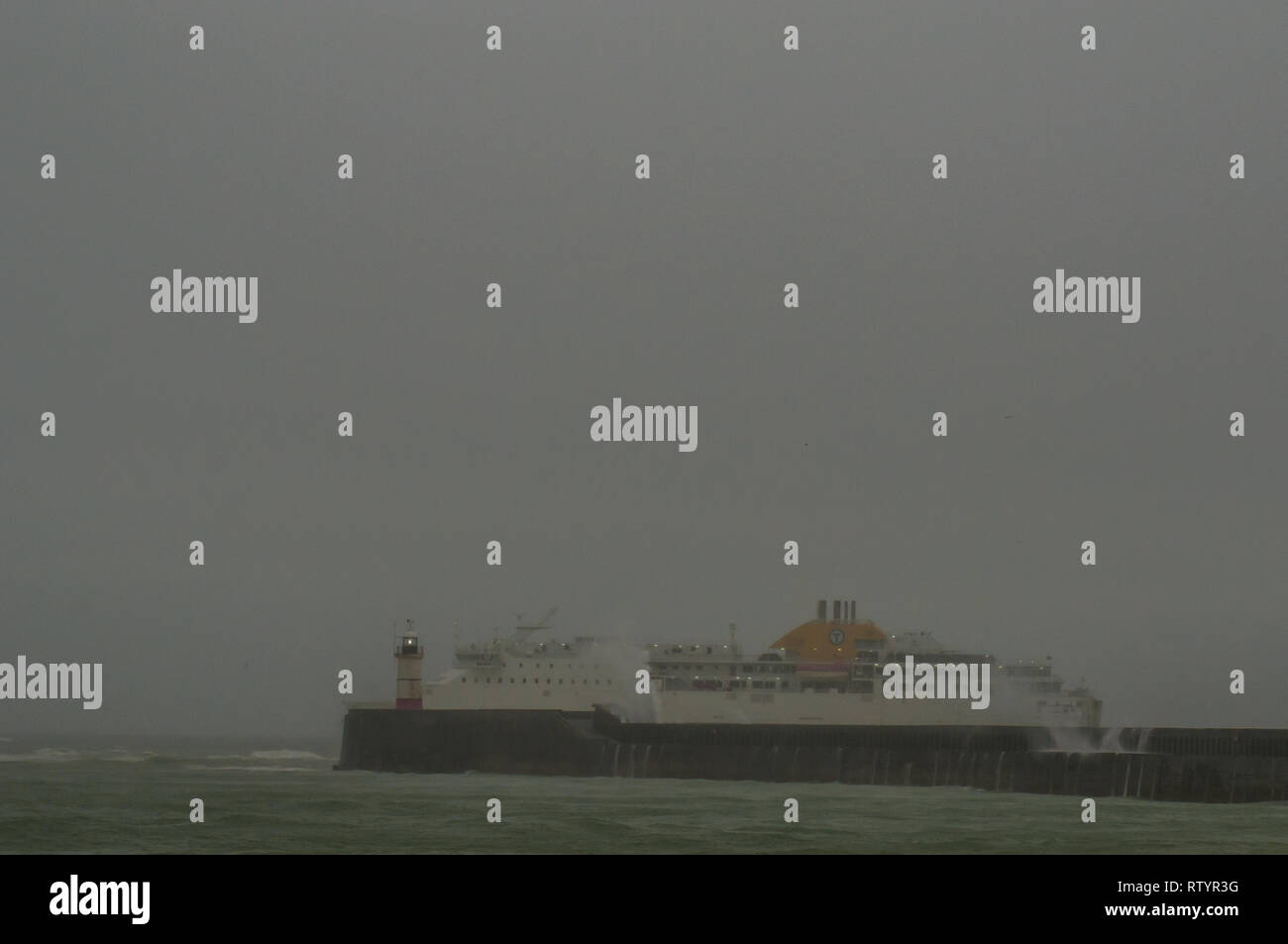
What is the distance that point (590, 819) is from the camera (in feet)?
110

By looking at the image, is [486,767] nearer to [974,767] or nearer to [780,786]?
[780,786]

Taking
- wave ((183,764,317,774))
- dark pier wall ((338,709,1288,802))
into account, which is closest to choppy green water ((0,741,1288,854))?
dark pier wall ((338,709,1288,802))

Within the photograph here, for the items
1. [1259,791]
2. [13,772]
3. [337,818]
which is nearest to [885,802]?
[1259,791]

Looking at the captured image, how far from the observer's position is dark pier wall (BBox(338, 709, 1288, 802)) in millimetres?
39938

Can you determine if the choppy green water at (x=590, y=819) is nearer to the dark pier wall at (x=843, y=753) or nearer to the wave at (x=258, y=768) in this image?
the dark pier wall at (x=843, y=753)

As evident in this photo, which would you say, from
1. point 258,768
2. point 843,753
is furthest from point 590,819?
point 258,768

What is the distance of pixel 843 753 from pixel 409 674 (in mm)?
12543

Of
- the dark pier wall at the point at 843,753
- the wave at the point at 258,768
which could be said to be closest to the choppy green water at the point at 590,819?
the dark pier wall at the point at 843,753

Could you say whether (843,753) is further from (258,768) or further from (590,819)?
(258,768)

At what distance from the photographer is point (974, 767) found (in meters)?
42.2

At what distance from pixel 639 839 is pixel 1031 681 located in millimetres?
22524

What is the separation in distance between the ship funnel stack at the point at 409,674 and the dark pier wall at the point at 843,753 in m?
1.65

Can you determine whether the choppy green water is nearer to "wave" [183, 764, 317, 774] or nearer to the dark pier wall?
the dark pier wall

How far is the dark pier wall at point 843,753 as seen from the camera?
39.9 m
